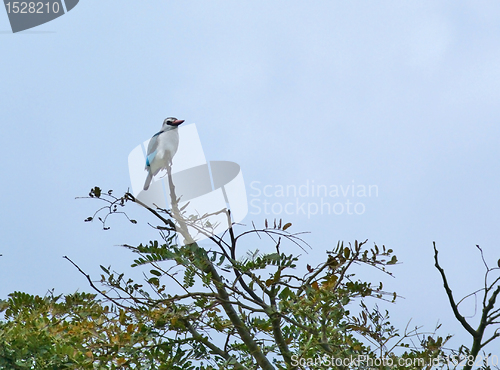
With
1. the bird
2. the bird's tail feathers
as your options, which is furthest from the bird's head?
the bird's tail feathers

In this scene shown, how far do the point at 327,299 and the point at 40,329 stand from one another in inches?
68.5

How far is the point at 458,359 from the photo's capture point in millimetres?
3188

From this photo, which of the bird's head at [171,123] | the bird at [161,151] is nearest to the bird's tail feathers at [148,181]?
the bird at [161,151]

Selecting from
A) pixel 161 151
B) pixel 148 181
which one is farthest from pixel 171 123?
pixel 148 181

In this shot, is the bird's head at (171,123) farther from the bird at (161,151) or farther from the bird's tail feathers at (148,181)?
the bird's tail feathers at (148,181)

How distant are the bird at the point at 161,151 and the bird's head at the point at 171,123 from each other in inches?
1.8

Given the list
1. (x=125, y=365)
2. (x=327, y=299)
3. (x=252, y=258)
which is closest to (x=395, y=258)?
(x=327, y=299)

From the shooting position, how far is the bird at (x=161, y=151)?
392 centimetres

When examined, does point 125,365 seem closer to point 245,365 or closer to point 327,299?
point 245,365

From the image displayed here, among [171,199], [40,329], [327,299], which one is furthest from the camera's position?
[171,199]

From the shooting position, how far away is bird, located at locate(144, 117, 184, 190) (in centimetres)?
392

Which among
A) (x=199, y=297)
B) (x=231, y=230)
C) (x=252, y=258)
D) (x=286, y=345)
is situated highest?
(x=231, y=230)

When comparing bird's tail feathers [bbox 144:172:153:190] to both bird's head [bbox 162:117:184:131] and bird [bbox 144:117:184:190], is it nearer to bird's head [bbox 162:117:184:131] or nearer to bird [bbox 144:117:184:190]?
bird [bbox 144:117:184:190]

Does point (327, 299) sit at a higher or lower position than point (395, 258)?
lower
